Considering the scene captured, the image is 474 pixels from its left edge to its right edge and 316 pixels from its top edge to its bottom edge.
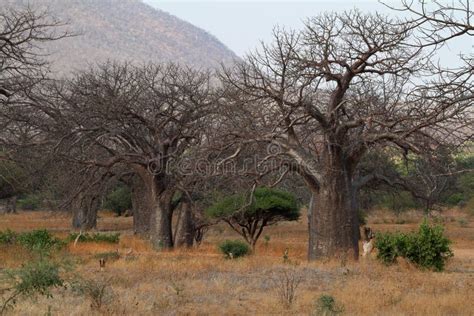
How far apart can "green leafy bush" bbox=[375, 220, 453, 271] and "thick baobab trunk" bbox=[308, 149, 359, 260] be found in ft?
2.83

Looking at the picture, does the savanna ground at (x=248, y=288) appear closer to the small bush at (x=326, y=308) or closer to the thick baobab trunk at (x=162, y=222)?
the small bush at (x=326, y=308)

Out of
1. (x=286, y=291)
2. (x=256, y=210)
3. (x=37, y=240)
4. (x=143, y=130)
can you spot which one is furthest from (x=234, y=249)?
(x=286, y=291)

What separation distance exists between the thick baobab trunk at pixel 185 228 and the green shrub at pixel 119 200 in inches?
772

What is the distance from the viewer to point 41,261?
1021 centimetres

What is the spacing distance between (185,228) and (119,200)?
22.5 metres

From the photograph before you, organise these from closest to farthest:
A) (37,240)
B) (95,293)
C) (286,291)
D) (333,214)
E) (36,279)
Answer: (95,293) → (36,279) → (286,291) → (333,214) → (37,240)

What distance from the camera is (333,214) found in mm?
16125

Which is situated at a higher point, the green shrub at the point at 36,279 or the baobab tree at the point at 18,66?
the baobab tree at the point at 18,66

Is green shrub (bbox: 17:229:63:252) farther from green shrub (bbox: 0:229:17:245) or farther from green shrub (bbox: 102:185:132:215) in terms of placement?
green shrub (bbox: 102:185:132:215)

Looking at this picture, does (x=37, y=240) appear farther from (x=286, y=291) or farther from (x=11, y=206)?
(x=11, y=206)

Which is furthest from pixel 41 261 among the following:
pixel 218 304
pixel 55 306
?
pixel 218 304

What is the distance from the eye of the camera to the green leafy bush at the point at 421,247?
51.3 feet

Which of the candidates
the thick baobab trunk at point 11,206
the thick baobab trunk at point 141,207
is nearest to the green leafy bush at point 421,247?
the thick baobab trunk at point 141,207

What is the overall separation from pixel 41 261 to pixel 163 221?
12094mm
